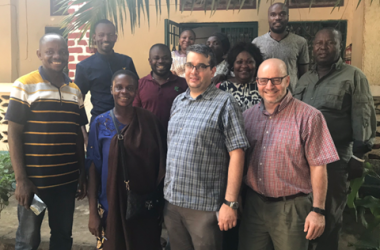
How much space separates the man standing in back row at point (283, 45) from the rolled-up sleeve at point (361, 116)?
772mm

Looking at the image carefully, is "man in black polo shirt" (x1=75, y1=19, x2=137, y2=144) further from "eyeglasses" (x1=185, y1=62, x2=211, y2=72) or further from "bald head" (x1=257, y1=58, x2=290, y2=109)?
"bald head" (x1=257, y1=58, x2=290, y2=109)

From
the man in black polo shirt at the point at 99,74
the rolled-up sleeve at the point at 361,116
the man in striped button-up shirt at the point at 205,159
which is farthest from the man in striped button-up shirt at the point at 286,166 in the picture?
the man in black polo shirt at the point at 99,74

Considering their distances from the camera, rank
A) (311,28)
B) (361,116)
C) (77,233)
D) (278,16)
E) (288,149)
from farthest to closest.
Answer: (311,28) < (77,233) < (278,16) < (361,116) < (288,149)

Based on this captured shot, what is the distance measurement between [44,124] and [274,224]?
5.68ft

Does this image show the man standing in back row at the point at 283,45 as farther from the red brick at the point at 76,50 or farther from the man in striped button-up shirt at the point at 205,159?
the red brick at the point at 76,50

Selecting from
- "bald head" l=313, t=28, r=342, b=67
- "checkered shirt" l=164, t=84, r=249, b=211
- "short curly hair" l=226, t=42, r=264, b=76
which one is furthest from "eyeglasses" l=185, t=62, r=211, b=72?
"bald head" l=313, t=28, r=342, b=67

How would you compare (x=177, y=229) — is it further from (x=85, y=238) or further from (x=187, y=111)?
(x=85, y=238)

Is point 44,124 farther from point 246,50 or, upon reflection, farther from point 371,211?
point 371,211

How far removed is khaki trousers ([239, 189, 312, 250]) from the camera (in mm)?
1907

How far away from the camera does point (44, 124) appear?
87.5 inches

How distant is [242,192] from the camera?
230 cm

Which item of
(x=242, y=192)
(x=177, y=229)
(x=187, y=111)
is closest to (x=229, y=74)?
(x=187, y=111)

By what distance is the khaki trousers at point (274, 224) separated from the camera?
6.26 feet

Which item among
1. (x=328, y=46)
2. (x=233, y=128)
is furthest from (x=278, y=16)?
Answer: (x=233, y=128)
